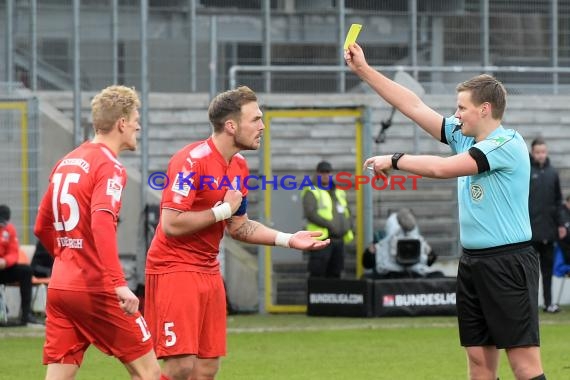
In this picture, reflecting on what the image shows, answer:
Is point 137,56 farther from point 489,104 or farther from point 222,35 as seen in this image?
point 489,104

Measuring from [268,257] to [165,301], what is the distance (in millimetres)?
9269

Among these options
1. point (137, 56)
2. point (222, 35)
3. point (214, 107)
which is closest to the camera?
point (214, 107)

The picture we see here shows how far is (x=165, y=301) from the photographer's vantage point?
24.0 feet

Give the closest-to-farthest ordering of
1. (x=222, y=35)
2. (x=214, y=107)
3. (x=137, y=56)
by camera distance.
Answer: (x=214, y=107) < (x=137, y=56) < (x=222, y=35)

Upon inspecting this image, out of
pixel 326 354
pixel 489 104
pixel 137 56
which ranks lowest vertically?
pixel 326 354

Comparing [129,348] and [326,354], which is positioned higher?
[129,348]

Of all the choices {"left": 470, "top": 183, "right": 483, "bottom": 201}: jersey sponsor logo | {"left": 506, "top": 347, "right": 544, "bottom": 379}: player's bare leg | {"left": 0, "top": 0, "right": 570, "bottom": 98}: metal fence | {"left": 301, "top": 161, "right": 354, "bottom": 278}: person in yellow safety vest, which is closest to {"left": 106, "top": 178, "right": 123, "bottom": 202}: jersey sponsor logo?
{"left": 470, "top": 183, "right": 483, "bottom": 201}: jersey sponsor logo

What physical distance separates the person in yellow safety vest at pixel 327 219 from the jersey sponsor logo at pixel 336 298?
44cm

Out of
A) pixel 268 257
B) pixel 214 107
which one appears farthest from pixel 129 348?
pixel 268 257

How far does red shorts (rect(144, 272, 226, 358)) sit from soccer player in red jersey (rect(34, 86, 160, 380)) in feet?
0.44

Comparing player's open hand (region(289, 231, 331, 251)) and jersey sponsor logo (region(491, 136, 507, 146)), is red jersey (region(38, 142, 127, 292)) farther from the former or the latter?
jersey sponsor logo (region(491, 136, 507, 146))

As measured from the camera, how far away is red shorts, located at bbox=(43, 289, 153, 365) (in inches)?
279

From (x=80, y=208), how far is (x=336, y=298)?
9.18 meters

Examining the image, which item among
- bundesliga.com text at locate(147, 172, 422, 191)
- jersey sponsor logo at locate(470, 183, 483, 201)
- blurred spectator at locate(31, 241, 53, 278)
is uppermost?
jersey sponsor logo at locate(470, 183, 483, 201)
